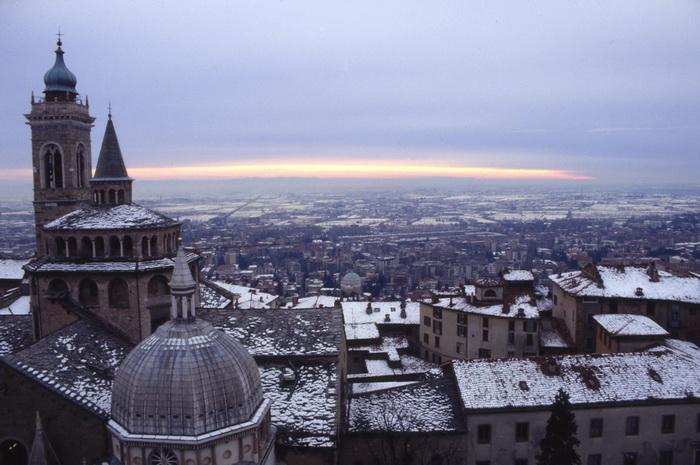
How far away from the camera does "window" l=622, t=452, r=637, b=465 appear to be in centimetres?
2584

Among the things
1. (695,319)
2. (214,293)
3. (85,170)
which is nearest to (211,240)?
(85,170)

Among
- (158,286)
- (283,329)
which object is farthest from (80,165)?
(283,329)

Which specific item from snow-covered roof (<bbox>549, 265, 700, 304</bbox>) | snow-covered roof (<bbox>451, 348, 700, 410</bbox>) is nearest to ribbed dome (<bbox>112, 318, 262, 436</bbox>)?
Result: snow-covered roof (<bbox>451, 348, 700, 410</bbox>)

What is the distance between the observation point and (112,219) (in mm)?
25672

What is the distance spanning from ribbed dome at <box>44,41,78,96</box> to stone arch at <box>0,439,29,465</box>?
3598 centimetres

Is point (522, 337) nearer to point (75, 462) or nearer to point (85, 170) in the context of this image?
point (75, 462)

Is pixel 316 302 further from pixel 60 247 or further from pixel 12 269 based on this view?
pixel 60 247

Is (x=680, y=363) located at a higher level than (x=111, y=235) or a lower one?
lower

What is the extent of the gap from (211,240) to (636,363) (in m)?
148

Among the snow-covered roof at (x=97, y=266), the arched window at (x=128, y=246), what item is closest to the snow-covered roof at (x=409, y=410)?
the snow-covered roof at (x=97, y=266)

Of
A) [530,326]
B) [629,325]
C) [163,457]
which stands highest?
[163,457]

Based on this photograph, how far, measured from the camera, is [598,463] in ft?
84.7

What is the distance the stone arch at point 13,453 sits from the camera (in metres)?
19.2

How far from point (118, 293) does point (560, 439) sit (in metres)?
19.9
